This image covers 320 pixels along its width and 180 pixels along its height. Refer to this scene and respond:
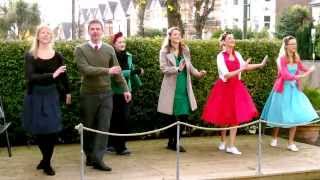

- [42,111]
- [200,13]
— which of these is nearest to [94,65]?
[42,111]

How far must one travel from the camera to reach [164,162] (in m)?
8.73

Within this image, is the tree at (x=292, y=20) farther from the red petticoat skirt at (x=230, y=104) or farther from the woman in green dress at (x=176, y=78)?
the woman in green dress at (x=176, y=78)

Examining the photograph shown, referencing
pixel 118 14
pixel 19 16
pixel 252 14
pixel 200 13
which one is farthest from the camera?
pixel 118 14

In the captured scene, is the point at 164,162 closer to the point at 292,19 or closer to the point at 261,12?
the point at 292,19

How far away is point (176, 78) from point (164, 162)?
1363 mm

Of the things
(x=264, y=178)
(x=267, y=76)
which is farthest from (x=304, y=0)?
(x=264, y=178)

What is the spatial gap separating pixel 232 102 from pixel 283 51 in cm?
130

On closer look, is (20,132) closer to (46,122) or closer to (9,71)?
(9,71)

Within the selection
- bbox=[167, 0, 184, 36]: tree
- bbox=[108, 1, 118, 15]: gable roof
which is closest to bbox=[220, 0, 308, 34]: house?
bbox=[108, 1, 118, 15]: gable roof

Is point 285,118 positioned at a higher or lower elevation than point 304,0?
lower

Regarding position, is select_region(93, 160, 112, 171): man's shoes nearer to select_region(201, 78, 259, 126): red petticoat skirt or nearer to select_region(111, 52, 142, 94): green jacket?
select_region(111, 52, 142, 94): green jacket

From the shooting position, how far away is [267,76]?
11.6 metres

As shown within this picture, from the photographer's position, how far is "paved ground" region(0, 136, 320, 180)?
7.88m

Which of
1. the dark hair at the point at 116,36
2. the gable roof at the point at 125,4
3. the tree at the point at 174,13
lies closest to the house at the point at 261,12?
the gable roof at the point at 125,4
